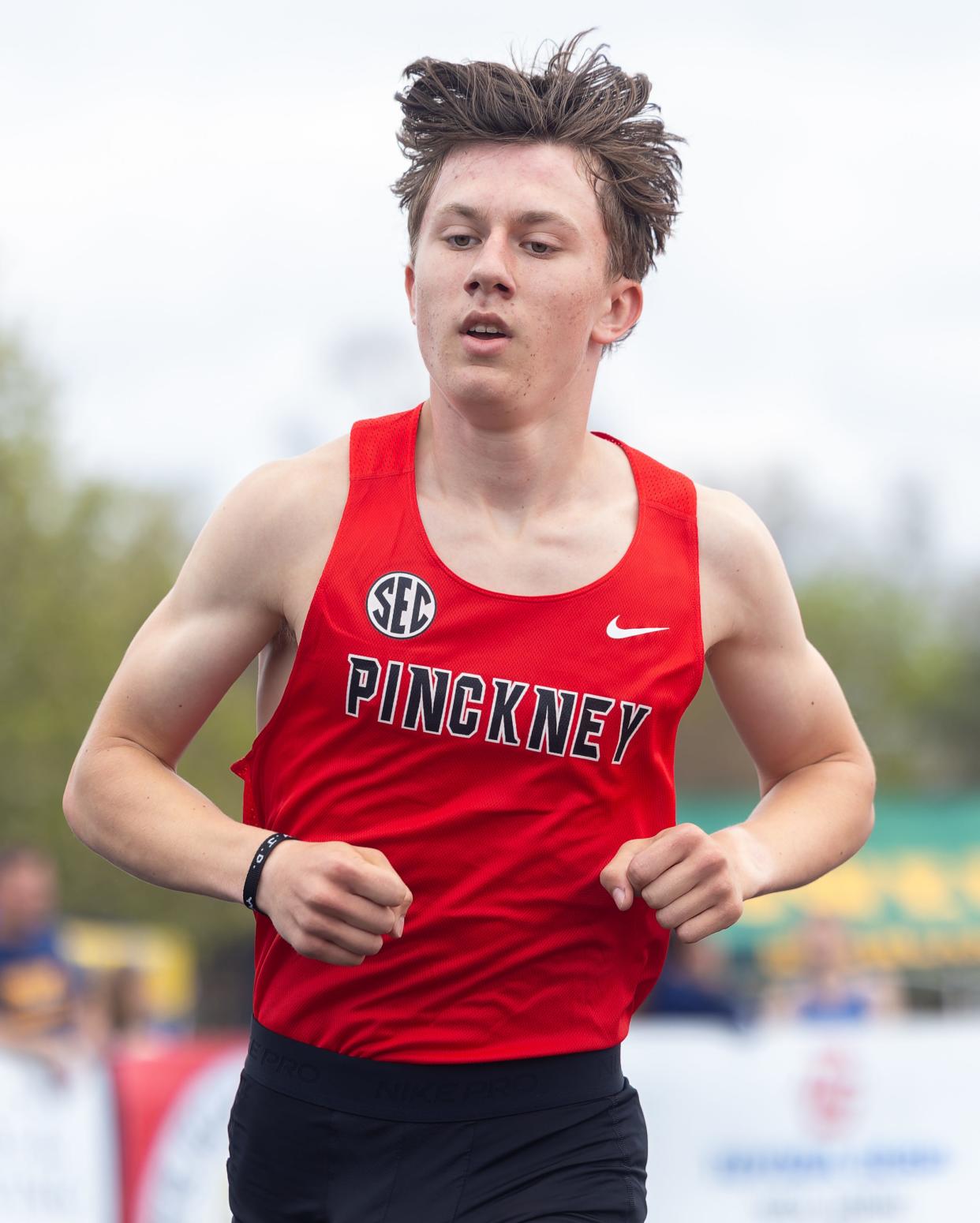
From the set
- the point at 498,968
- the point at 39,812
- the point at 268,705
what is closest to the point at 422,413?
the point at 268,705

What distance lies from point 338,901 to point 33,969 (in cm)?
633

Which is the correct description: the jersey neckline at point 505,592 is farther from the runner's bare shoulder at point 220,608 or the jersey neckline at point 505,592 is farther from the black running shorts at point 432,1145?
the black running shorts at point 432,1145

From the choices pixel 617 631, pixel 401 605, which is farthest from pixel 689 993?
pixel 401 605

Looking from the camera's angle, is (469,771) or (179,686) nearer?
(469,771)

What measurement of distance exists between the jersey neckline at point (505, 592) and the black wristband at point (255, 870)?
0.56 m

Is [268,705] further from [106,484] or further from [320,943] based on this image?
[106,484]

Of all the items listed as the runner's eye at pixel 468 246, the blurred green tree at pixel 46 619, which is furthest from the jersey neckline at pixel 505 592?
the blurred green tree at pixel 46 619

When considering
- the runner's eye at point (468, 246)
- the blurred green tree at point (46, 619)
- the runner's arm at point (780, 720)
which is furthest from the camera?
the blurred green tree at point (46, 619)

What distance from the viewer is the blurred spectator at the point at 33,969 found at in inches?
314

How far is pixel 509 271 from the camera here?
2812 mm

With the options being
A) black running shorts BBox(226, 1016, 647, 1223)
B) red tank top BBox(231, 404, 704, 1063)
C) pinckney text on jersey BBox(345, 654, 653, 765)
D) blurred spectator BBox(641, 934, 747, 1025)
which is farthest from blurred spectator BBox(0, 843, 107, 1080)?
pinckney text on jersey BBox(345, 654, 653, 765)

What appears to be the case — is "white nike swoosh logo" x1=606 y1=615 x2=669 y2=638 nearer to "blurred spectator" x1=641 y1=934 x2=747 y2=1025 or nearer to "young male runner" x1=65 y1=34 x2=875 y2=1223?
"young male runner" x1=65 y1=34 x2=875 y2=1223

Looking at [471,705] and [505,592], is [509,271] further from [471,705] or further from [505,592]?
[471,705]

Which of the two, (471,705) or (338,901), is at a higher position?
(471,705)
